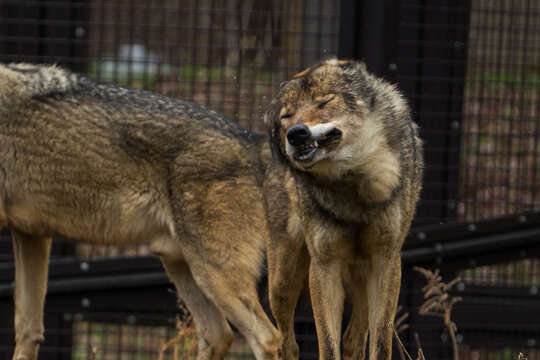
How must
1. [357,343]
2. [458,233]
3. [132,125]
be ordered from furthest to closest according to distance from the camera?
[458,233]
[132,125]
[357,343]

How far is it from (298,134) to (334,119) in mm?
250

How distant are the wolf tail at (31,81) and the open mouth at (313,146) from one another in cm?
237

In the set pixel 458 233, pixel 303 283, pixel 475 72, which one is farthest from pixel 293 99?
pixel 475 72

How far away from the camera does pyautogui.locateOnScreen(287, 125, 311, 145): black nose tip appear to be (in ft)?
10.7

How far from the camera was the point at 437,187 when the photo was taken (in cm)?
591

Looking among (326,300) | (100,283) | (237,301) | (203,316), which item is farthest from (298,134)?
(100,283)

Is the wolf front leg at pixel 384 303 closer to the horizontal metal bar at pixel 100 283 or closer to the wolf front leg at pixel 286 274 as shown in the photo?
the wolf front leg at pixel 286 274

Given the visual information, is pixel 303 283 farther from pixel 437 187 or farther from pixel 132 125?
pixel 437 187

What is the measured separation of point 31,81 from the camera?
5.21m

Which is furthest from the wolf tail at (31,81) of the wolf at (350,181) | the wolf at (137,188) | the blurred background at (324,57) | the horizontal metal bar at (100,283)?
the wolf at (350,181)

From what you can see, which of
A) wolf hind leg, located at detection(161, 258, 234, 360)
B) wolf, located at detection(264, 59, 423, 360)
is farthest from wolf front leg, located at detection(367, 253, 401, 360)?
wolf hind leg, located at detection(161, 258, 234, 360)

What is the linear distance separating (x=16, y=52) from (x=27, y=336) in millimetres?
2141

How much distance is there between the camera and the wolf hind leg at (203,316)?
17.2 ft

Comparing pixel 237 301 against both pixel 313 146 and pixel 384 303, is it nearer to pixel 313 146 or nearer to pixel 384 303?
pixel 384 303
